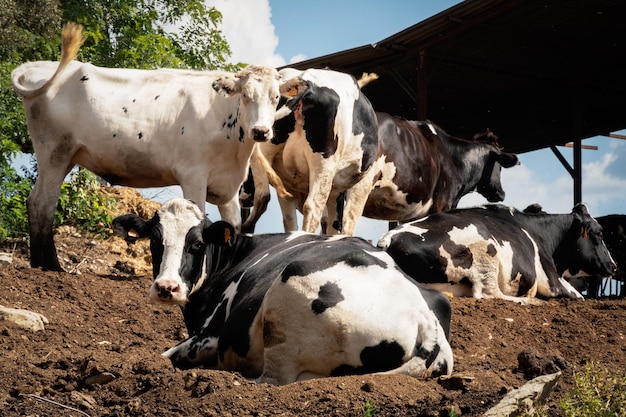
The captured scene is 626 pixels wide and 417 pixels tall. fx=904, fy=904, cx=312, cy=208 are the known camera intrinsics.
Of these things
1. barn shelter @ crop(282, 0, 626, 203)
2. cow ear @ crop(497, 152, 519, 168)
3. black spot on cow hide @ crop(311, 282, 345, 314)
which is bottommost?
black spot on cow hide @ crop(311, 282, 345, 314)

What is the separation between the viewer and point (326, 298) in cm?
505

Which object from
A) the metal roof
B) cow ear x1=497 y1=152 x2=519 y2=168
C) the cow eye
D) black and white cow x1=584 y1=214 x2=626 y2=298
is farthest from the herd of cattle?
black and white cow x1=584 y1=214 x2=626 y2=298

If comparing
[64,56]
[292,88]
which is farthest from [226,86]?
[64,56]

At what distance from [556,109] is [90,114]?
13.2 m

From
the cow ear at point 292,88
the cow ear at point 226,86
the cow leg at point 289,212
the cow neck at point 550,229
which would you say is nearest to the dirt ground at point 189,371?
the cow neck at point 550,229

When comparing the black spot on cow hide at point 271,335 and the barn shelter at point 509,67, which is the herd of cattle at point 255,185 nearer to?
the black spot on cow hide at point 271,335

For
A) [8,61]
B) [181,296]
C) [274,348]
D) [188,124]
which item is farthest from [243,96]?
[8,61]

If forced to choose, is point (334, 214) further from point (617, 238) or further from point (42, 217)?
point (617, 238)

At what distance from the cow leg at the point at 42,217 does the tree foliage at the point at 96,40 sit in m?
3.53

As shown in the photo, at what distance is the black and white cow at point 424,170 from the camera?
1162 centimetres

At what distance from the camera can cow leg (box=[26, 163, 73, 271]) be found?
32.3 ft

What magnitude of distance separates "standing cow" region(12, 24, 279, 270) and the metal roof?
5227mm

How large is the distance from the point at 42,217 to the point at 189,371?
547 centimetres

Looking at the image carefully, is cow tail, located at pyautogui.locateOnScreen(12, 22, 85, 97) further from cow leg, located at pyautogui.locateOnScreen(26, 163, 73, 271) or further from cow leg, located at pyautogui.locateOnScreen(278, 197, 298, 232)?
cow leg, located at pyautogui.locateOnScreen(278, 197, 298, 232)
